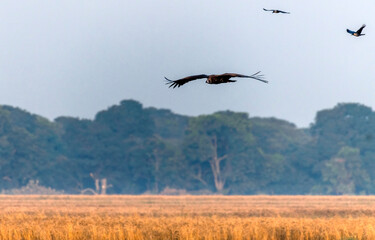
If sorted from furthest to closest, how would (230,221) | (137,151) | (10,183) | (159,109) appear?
1. (159,109)
2. (137,151)
3. (10,183)
4. (230,221)

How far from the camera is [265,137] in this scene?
154 meters

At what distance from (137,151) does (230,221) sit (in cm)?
9570

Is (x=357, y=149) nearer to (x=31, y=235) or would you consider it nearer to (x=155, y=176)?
(x=155, y=176)

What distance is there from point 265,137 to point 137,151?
2941 cm

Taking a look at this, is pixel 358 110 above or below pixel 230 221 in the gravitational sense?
above

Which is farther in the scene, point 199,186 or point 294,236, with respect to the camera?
point 199,186

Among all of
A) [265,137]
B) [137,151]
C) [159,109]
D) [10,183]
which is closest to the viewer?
[10,183]

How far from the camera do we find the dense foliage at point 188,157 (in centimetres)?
12850

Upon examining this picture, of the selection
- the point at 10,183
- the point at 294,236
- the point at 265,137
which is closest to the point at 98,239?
the point at 294,236

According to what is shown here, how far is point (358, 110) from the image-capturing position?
142625 mm

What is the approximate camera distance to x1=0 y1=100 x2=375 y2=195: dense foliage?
5059 inches

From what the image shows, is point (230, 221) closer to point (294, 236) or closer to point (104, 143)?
point (294, 236)

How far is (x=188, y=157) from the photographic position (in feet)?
434

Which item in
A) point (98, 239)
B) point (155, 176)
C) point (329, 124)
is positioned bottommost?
point (98, 239)
